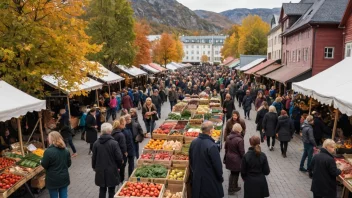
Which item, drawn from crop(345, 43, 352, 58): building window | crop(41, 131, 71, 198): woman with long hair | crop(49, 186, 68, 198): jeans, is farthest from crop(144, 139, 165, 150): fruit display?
crop(345, 43, 352, 58): building window

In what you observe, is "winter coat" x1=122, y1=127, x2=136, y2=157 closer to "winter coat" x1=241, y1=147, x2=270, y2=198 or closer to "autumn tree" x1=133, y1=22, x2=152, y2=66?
"winter coat" x1=241, y1=147, x2=270, y2=198

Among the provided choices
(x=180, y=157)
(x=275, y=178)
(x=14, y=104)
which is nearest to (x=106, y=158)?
(x=180, y=157)

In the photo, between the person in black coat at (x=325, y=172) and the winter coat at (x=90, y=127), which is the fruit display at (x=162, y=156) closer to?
the winter coat at (x=90, y=127)

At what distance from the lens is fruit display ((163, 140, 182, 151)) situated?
9498mm

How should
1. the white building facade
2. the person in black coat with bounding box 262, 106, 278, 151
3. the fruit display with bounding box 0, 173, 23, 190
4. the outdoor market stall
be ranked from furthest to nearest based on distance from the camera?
the white building facade → the person in black coat with bounding box 262, 106, 278, 151 → the outdoor market stall → the fruit display with bounding box 0, 173, 23, 190

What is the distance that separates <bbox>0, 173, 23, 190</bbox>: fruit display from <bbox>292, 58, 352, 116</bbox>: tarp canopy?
835 centimetres

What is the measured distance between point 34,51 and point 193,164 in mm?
7677

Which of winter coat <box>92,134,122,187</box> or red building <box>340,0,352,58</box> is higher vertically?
red building <box>340,0,352,58</box>

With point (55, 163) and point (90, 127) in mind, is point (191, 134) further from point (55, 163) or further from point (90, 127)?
point (55, 163)

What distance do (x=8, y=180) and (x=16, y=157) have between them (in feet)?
5.82

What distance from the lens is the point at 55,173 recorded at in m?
6.46

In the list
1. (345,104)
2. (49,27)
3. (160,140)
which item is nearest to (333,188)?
(345,104)

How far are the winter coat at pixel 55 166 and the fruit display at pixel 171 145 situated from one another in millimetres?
3517

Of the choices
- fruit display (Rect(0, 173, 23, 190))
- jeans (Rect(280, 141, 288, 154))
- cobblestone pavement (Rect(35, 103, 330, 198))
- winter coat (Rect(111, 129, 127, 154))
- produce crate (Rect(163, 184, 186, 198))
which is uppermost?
winter coat (Rect(111, 129, 127, 154))
